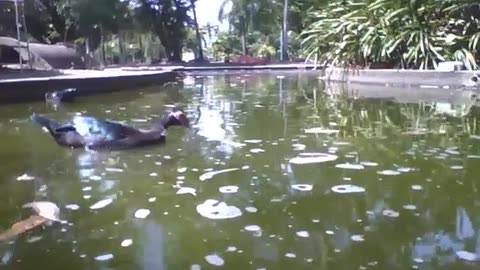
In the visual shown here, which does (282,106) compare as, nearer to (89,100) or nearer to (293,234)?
(89,100)

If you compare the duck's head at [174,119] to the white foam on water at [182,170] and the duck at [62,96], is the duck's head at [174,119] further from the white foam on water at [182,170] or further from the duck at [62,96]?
the duck at [62,96]

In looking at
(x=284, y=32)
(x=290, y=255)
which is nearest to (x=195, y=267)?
(x=290, y=255)

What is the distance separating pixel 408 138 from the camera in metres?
8.40

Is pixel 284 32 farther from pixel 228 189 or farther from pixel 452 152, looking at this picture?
pixel 228 189

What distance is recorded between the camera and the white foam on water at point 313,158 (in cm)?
686

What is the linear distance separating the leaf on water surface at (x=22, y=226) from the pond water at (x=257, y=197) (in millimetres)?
76

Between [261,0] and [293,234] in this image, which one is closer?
[293,234]

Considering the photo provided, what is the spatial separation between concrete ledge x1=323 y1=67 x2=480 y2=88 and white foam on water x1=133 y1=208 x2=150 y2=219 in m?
13.3

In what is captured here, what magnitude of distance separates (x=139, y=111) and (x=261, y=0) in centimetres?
3984

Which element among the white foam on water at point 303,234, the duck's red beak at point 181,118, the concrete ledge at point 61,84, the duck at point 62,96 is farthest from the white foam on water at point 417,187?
the concrete ledge at point 61,84

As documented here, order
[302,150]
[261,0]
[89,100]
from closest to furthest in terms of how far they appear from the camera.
Answer: 1. [302,150]
2. [89,100]
3. [261,0]

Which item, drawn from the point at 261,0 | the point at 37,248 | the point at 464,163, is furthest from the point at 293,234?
the point at 261,0

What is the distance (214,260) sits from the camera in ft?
12.5

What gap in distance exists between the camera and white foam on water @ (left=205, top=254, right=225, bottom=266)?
3.76 metres
